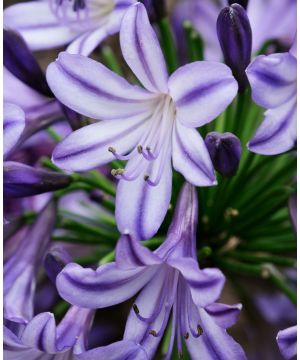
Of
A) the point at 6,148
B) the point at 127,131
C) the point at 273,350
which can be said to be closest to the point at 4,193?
the point at 6,148

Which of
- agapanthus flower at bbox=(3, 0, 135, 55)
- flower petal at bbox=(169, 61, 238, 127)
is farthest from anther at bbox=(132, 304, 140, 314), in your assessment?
agapanthus flower at bbox=(3, 0, 135, 55)

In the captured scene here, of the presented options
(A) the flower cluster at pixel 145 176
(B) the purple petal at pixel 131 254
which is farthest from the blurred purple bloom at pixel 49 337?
(B) the purple petal at pixel 131 254

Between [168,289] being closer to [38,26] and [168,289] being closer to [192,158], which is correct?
[192,158]

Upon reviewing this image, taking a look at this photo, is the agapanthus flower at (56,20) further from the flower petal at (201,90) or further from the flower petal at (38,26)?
the flower petal at (201,90)

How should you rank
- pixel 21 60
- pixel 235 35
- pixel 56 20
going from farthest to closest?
1. pixel 56 20
2. pixel 21 60
3. pixel 235 35

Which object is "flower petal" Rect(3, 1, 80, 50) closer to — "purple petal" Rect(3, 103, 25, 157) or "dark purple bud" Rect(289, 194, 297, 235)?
"purple petal" Rect(3, 103, 25, 157)

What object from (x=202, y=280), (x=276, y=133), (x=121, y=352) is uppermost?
(x=276, y=133)

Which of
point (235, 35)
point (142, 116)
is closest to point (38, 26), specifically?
point (142, 116)
